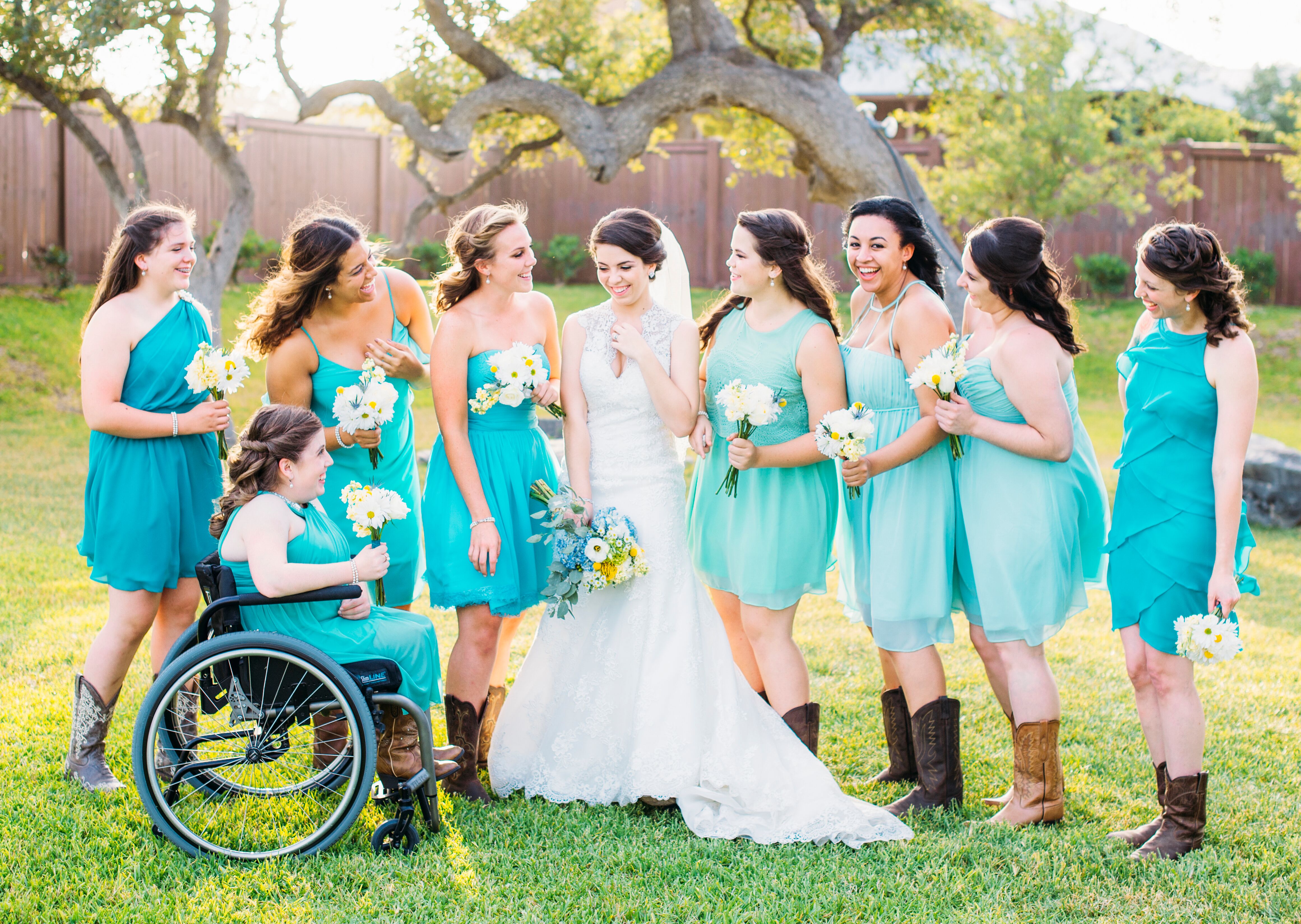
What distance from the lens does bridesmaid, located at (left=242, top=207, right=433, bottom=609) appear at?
13.1 feet

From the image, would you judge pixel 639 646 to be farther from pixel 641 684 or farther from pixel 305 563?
pixel 305 563

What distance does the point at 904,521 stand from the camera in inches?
155

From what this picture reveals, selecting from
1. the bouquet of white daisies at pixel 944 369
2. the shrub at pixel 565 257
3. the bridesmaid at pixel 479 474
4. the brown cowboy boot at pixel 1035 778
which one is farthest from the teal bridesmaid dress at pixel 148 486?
the shrub at pixel 565 257

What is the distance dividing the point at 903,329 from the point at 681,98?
7.56 meters

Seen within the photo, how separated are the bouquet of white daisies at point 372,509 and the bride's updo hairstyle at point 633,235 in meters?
1.08

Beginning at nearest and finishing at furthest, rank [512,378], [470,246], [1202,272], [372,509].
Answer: [1202,272], [372,509], [512,378], [470,246]

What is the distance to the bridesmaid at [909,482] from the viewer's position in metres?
3.89

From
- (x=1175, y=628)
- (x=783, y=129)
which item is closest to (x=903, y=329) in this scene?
(x=1175, y=628)

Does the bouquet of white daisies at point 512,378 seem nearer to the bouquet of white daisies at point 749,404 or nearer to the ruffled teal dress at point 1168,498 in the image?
the bouquet of white daisies at point 749,404

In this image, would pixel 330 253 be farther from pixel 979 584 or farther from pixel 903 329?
pixel 979 584

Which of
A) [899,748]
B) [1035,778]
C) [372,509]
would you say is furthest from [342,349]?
[1035,778]

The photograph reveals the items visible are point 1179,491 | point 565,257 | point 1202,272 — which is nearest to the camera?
point 1202,272

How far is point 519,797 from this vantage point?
13.2 ft

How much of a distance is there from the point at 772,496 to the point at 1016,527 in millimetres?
839
